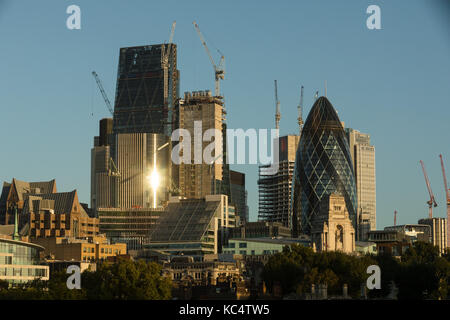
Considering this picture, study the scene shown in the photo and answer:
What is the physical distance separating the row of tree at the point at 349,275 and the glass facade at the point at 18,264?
4416 cm

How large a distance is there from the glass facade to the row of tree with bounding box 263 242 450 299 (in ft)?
145

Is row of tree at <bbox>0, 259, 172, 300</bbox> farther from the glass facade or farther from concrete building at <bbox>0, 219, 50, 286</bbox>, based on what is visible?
the glass facade

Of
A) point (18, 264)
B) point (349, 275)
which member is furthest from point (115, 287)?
→ point (18, 264)

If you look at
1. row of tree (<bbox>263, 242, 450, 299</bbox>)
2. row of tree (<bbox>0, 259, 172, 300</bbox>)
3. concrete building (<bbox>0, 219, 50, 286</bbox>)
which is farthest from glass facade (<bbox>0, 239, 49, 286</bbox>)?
row of tree (<bbox>263, 242, 450, 299</bbox>)

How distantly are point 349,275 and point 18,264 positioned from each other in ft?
200

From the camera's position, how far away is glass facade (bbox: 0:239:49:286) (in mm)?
188663

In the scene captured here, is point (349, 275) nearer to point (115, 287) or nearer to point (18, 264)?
point (115, 287)

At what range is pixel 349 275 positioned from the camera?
179 meters

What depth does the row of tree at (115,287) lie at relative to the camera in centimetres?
13988

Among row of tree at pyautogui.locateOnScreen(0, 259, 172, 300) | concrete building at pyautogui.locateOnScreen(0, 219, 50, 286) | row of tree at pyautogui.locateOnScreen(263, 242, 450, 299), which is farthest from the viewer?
concrete building at pyautogui.locateOnScreen(0, 219, 50, 286)
